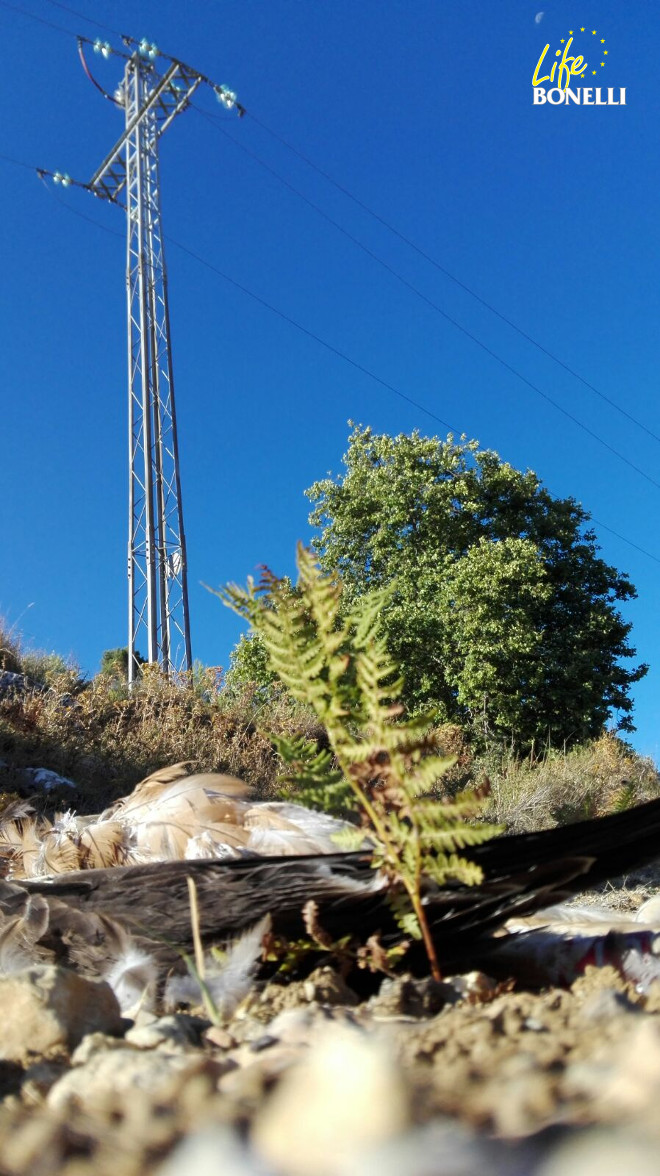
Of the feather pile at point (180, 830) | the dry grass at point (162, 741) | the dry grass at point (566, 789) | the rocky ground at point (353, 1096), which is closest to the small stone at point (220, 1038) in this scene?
the rocky ground at point (353, 1096)

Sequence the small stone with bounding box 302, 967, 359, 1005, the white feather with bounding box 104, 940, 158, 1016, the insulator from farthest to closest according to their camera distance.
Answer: the insulator, the white feather with bounding box 104, 940, 158, 1016, the small stone with bounding box 302, 967, 359, 1005

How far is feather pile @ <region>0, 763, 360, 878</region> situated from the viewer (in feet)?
7.10

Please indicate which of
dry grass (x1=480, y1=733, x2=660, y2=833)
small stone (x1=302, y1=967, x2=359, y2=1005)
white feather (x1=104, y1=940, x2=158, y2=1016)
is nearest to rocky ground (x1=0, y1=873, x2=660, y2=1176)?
small stone (x1=302, y1=967, x2=359, y2=1005)

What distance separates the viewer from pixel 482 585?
22625 mm

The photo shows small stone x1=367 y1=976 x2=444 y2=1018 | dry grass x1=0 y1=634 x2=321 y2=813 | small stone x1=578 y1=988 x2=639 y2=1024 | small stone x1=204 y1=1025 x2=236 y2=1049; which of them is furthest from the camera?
dry grass x1=0 y1=634 x2=321 y2=813

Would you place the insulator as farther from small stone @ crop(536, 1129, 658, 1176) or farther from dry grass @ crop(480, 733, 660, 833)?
small stone @ crop(536, 1129, 658, 1176)

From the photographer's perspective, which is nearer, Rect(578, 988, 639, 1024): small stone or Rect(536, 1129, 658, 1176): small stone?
Rect(536, 1129, 658, 1176): small stone

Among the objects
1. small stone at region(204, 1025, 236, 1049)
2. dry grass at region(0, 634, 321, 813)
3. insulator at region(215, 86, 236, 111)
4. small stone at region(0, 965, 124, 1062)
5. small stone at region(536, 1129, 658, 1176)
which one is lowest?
small stone at region(536, 1129, 658, 1176)

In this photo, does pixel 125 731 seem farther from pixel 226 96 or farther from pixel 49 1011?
pixel 226 96

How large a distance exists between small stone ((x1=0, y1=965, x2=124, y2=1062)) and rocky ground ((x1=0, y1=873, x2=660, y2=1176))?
0.01 meters

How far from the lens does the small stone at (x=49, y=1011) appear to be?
4.09 ft

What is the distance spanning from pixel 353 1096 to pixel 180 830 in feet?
4.90

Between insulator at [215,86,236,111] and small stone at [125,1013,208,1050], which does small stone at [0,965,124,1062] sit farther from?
insulator at [215,86,236,111]

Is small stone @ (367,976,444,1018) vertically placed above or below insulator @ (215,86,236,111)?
below
